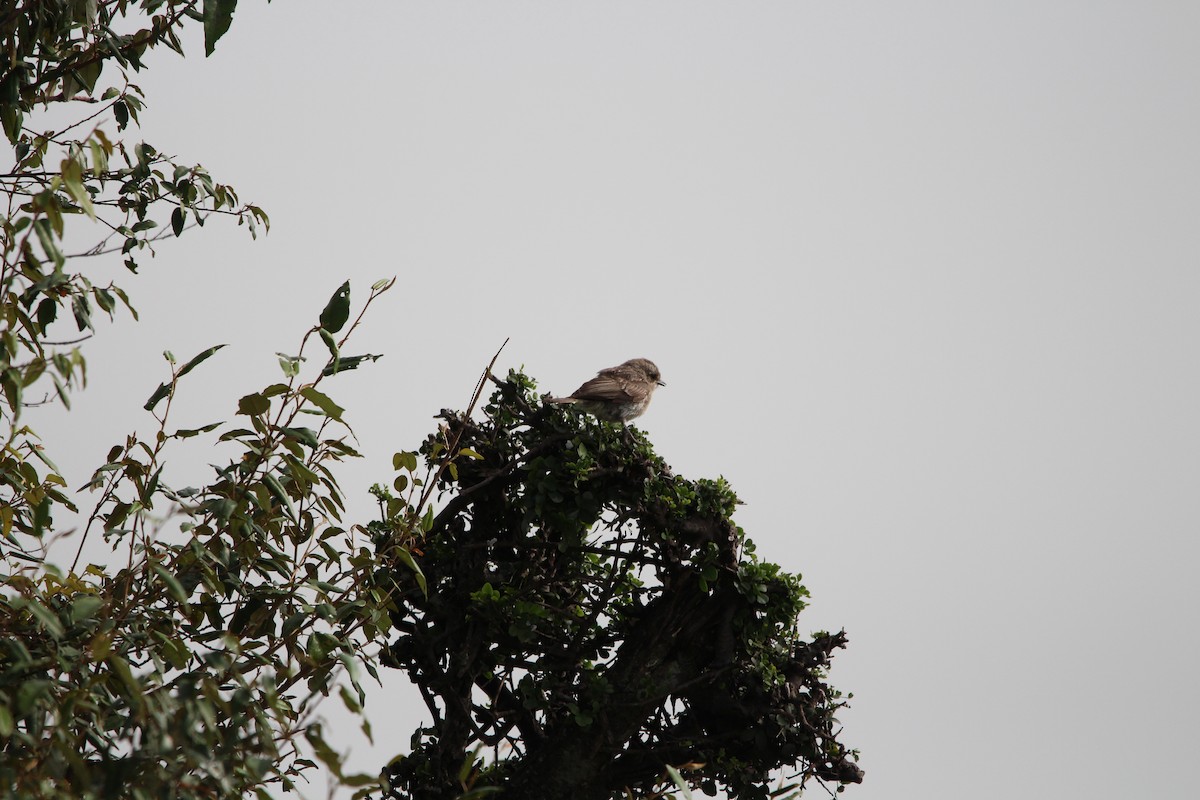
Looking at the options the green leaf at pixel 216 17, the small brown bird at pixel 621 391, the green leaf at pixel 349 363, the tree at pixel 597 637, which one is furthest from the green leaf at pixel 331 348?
the small brown bird at pixel 621 391

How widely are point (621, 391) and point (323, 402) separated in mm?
3277

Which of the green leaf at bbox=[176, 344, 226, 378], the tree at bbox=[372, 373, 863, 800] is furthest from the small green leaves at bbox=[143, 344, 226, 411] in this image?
the tree at bbox=[372, 373, 863, 800]

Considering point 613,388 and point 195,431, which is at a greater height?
point 613,388

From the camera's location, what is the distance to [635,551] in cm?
383

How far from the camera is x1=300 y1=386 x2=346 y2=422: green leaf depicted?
2.23m

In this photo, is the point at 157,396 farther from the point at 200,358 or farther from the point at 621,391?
the point at 621,391

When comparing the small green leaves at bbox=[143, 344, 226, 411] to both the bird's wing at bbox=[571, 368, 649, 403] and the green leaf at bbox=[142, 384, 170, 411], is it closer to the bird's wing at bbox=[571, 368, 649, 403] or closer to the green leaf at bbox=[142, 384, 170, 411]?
the green leaf at bbox=[142, 384, 170, 411]

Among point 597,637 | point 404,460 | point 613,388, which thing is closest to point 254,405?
point 404,460

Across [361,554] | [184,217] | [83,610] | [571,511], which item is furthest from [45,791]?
[571,511]

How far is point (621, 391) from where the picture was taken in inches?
214

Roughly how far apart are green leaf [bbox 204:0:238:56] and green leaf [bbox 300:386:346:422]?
2.36 ft

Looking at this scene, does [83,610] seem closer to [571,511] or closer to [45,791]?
[45,791]

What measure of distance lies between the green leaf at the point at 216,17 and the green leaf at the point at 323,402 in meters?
0.72

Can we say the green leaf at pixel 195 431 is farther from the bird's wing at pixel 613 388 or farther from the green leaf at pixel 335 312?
the bird's wing at pixel 613 388
